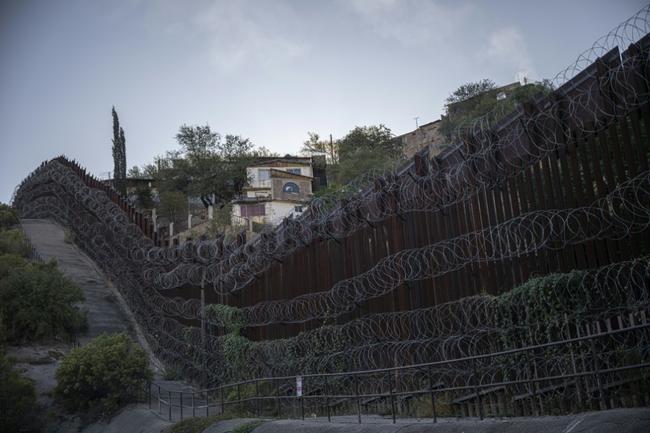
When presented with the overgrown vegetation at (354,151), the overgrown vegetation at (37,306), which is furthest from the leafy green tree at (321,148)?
the overgrown vegetation at (37,306)

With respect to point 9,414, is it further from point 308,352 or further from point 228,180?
point 228,180

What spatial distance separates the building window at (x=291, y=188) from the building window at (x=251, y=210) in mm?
3730

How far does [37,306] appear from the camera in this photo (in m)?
24.2

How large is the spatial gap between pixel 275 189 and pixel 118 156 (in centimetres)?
1264

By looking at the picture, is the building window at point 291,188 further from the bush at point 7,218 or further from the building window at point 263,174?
the bush at point 7,218

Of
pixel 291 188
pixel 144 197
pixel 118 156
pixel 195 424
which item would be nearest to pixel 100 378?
pixel 195 424

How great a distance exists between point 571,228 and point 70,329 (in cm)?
2025

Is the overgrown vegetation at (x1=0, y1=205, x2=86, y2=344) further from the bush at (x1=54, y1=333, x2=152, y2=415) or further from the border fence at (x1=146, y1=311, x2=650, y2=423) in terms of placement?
the border fence at (x1=146, y1=311, x2=650, y2=423)

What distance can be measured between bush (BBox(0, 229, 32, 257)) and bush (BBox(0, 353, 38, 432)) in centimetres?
1629

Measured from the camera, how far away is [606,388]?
859cm

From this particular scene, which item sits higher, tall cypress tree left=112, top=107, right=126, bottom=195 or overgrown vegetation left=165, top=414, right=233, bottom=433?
tall cypress tree left=112, top=107, right=126, bottom=195

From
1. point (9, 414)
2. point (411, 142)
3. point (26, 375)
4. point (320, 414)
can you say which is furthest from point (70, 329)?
point (411, 142)

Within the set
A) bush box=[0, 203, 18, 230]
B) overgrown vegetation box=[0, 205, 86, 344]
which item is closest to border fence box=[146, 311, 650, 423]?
overgrown vegetation box=[0, 205, 86, 344]

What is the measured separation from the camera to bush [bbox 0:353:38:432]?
17.8 m
